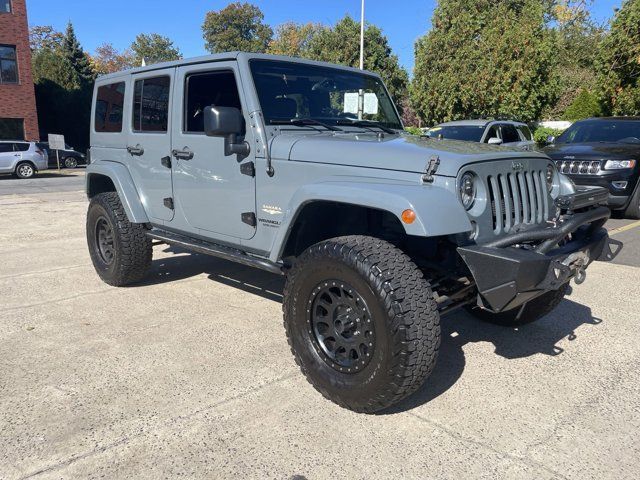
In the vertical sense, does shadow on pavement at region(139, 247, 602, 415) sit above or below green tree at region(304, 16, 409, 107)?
below

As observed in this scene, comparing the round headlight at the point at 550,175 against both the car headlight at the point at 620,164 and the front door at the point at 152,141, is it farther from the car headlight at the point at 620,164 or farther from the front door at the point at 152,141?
the car headlight at the point at 620,164

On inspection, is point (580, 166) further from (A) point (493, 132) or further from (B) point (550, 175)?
→ (B) point (550, 175)

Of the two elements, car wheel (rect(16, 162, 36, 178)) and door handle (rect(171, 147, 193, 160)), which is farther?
car wheel (rect(16, 162, 36, 178))

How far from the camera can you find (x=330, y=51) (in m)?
31.3

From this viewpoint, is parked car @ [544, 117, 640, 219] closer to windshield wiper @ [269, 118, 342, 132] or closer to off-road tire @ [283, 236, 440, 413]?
windshield wiper @ [269, 118, 342, 132]

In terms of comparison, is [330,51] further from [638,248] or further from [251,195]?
[251,195]

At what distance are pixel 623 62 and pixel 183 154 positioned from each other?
1770 centimetres

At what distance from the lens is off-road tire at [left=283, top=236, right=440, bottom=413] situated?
103 inches

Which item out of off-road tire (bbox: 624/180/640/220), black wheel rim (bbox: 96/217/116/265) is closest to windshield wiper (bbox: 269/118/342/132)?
black wheel rim (bbox: 96/217/116/265)

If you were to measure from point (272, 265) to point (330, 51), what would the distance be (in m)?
30.0

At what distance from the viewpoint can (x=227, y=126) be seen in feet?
11.1

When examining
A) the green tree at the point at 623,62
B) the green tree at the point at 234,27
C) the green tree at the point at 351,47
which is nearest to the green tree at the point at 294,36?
the green tree at the point at 234,27

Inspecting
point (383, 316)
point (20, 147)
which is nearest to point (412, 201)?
point (383, 316)

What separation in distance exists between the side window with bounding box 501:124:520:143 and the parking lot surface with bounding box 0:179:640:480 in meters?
7.64
